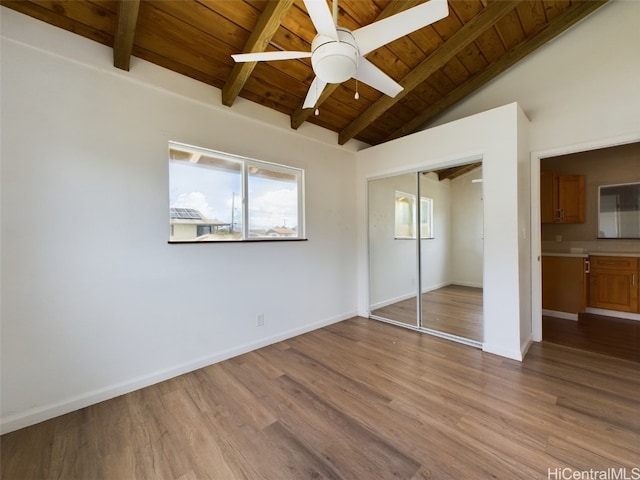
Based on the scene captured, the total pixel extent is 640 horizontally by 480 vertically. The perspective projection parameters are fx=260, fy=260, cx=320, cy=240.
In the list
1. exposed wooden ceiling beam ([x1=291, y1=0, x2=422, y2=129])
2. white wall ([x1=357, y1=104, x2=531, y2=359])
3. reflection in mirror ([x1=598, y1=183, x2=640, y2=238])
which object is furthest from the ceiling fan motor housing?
reflection in mirror ([x1=598, y1=183, x2=640, y2=238])

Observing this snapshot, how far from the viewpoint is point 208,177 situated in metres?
2.61

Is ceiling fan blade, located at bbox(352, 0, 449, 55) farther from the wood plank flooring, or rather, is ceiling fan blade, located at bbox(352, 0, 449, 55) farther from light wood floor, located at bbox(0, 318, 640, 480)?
the wood plank flooring

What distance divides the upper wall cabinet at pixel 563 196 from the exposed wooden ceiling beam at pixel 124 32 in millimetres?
5063

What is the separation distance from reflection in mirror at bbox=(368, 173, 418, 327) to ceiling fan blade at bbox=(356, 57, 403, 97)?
2010 mm

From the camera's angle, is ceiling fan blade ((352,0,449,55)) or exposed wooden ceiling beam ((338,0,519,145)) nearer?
ceiling fan blade ((352,0,449,55))

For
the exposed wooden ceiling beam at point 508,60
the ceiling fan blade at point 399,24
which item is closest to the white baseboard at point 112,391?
the ceiling fan blade at point 399,24

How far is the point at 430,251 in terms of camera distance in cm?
370

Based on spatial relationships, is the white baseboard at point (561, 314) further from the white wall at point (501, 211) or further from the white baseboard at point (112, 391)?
the white baseboard at point (112, 391)

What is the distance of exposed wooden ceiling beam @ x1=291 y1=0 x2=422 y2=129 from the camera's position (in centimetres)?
212

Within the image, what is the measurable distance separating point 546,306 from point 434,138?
10.1 ft

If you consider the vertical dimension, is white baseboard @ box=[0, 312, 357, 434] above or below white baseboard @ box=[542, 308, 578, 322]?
below

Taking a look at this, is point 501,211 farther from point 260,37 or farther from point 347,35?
point 260,37

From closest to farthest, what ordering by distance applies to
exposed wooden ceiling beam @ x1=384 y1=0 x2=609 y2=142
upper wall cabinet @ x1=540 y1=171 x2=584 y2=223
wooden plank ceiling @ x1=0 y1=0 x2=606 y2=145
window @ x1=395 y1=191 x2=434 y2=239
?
wooden plank ceiling @ x1=0 y1=0 x2=606 y2=145 < exposed wooden ceiling beam @ x1=384 y1=0 x2=609 y2=142 < window @ x1=395 y1=191 x2=434 y2=239 < upper wall cabinet @ x1=540 y1=171 x2=584 y2=223

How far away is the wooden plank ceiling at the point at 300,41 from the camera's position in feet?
6.22
